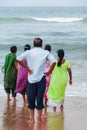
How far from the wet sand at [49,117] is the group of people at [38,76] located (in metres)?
0.21

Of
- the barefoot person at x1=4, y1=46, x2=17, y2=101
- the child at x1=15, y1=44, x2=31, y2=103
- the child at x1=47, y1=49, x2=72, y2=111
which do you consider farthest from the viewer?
the barefoot person at x1=4, y1=46, x2=17, y2=101

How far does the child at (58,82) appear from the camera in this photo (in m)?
9.13

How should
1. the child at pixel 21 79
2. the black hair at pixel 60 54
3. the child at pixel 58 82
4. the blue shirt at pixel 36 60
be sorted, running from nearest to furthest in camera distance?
the blue shirt at pixel 36 60, the black hair at pixel 60 54, the child at pixel 58 82, the child at pixel 21 79

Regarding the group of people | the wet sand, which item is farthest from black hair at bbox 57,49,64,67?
the wet sand

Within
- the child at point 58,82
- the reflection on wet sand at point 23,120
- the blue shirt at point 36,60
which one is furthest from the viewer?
the child at point 58,82

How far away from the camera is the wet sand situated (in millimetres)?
8078

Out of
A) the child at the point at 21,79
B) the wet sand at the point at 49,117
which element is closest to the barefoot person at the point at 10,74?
the child at the point at 21,79

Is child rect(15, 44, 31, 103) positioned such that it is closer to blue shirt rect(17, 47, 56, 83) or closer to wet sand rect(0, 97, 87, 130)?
wet sand rect(0, 97, 87, 130)

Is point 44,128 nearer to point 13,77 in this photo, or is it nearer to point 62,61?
point 62,61

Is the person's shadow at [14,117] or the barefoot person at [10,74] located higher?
the barefoot person at [10,74]

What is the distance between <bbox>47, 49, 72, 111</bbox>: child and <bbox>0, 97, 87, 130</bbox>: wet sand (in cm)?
27

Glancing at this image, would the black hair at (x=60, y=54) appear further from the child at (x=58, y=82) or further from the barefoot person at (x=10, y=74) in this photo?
the barefoot person at (x=10, y=74)

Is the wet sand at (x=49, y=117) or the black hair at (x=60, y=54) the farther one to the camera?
the black hair at (x=60, y=54)

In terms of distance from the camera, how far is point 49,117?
8.86m
